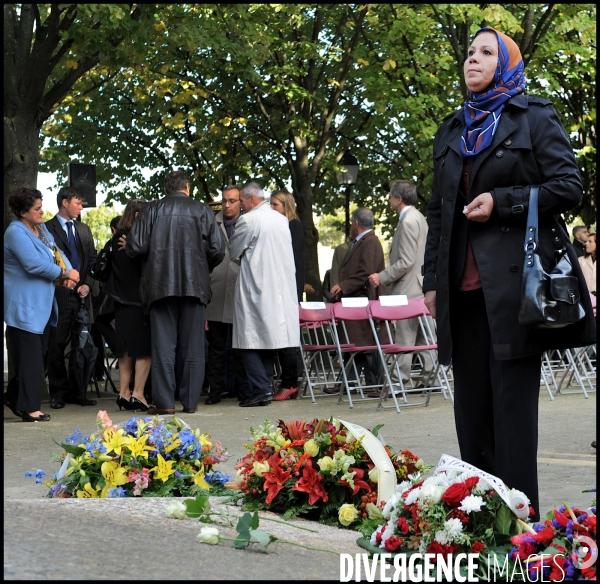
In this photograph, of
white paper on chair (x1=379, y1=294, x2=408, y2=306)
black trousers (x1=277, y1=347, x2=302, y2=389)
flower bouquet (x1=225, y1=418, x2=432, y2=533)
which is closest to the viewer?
flower bouquet (x1=225, y1=418, x2=432, y2=533)

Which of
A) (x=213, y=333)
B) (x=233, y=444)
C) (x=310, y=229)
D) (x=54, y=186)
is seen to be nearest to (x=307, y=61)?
(x=310, y=229)

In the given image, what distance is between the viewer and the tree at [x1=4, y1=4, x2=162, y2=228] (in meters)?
11.6

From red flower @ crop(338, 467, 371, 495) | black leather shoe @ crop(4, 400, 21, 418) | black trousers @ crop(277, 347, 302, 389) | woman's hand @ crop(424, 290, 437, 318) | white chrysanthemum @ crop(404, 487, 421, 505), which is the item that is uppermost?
woman's hand @ crop(424, 290, 437, 318)

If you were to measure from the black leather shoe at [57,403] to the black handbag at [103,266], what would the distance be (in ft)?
4.44

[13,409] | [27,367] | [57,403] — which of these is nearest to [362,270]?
[57,403]

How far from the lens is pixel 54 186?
→ 2705 centimetres

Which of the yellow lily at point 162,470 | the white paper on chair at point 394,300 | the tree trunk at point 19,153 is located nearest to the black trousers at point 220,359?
the white paper on chair at point 394,300

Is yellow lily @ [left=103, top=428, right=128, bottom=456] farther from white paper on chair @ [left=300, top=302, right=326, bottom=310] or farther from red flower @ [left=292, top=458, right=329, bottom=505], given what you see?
white paper on chair @ [left=300, top=302, right=326, bottom=310]

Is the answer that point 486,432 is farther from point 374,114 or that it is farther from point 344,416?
point 374,114

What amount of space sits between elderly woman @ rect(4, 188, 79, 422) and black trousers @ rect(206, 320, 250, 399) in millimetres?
2231

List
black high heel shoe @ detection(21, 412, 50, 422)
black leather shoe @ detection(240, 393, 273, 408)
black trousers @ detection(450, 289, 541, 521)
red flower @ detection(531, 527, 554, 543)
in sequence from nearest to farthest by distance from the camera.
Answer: red flower @ detection(531, 527, 554, 543) → black trousers @ detection(450, 289, 541, 521) → black high heel shoe @ detection(21, 412, 50, 422) → black leather shoe @ detection(240, 393, 273, 408)

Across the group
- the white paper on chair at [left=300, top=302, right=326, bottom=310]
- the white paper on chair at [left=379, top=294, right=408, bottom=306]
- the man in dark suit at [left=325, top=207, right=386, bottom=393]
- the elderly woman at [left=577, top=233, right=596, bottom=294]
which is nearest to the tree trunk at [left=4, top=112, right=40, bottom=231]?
the white paper on chair at [left=300, top=302, right=326, bottom=310]

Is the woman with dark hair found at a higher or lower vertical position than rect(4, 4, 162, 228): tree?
lower

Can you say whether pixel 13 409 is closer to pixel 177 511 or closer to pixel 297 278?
pixel 297 278
